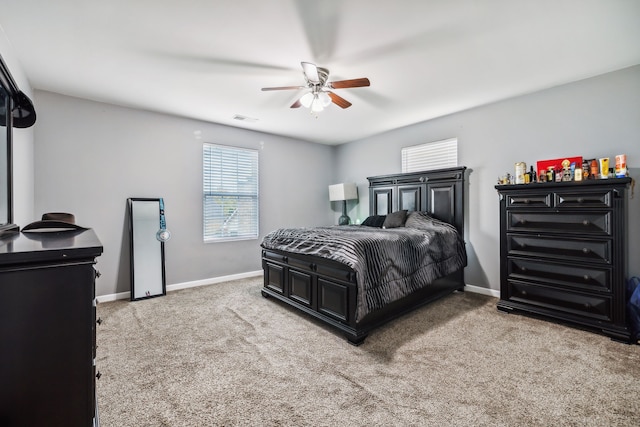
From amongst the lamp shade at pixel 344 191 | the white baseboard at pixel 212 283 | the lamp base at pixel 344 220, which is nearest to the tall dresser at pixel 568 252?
the white baseboard at pixel 212 283

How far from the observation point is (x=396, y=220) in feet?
14.1

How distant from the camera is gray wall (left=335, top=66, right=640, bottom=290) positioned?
282 cm

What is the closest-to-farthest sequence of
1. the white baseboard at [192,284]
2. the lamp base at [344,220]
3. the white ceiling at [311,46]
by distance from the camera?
the white ceiling at [311,46] → the white baseboard at [192,284] → the lamp base at [344,220]

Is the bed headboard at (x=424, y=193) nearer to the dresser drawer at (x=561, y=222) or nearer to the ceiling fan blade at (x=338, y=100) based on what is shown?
the dresser drawer at (x=561, y=222)

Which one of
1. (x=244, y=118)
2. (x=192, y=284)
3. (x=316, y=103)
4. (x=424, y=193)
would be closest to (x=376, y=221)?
(x=424, y=193)

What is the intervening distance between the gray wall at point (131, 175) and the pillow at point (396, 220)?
6.75ft

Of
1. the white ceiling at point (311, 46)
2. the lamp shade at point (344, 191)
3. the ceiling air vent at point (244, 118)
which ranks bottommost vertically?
the lamp shade at point (344, 191)

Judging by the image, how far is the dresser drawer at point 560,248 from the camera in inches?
104

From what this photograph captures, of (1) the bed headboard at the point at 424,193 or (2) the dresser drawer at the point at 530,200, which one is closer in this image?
(2) the dresser drawer at the point at 530,200

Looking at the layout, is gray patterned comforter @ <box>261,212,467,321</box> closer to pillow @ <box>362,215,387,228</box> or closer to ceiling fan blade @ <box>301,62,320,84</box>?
pillow @ <box>362,215,387,228</box>

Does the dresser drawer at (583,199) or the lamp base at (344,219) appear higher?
the dresser drawer at (583,199)

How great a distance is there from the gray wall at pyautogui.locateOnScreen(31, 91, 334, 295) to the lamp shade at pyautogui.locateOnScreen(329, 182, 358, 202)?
3.54ft

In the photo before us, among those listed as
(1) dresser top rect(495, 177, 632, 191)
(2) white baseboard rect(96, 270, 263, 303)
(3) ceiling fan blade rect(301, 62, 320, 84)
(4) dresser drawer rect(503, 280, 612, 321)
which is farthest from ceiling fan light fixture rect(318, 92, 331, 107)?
(2) white baseboard rect(96, 270, 263, 303)

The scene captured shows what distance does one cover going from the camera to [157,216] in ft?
12.8
